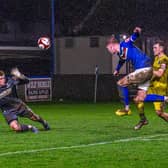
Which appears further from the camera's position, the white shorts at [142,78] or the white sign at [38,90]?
the white sign at [38,90]

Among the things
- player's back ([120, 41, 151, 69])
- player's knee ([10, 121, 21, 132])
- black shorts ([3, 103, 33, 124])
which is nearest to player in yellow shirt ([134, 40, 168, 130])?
player's back ([120, 41, 151, 69])

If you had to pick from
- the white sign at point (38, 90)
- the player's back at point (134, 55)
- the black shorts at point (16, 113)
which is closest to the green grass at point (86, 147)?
the black shorts at point (16, 113)

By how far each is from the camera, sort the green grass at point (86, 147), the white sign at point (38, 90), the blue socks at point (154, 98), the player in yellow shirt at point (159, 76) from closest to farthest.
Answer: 1. the green grass at point (86, 147)
2. the player in yellow shirt at point (159, 76)
3. the blue socks at point (154, 98)
4. the white sign at point (38, 90)

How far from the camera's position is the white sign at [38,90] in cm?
2774

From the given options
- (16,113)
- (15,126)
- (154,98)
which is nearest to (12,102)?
(16,113)

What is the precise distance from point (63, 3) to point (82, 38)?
3702 millimetres

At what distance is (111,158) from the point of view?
417 inches

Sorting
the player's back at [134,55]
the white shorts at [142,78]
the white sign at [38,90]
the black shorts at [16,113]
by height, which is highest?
the player's back at [134,55]

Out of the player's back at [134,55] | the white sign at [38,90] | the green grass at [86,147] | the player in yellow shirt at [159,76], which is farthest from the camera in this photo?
the white sign at [38,90]

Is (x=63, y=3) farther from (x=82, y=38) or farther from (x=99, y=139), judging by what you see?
(x=99, y=139)

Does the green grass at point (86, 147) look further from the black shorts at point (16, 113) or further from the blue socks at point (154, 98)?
the blue socks at point (154, 98)

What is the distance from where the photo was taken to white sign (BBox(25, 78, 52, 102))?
91.0 feet

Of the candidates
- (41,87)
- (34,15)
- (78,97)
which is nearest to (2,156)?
(41,87)

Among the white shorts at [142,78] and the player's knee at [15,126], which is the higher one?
the white shorts at [142,78]
